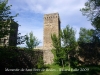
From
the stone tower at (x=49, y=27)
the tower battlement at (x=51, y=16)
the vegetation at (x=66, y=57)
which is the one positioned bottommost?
the vegetation at (x=66, y=57)

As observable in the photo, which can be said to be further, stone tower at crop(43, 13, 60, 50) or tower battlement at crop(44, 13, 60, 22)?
tower battlement at crop(44, 13, 60, 22)

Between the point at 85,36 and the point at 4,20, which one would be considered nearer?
the point at 4,20

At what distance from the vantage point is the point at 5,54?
743 cm

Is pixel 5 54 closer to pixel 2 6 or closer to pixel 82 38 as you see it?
pixel 2 6

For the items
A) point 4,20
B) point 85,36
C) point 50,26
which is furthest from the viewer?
point 50,26

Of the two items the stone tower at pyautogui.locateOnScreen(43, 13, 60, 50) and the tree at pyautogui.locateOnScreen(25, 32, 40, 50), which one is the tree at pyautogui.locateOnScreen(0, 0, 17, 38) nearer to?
the tree at pyautogui.locateOnScreen(25, 32, 40, 50)

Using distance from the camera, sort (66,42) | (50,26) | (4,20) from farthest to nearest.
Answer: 1. (50,26)
2. (66,42)
3. (4,20)

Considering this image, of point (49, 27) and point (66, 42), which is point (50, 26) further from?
point (66, 42)

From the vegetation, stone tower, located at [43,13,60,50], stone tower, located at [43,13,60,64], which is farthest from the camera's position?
stone tower, located at [43,13,60,50]

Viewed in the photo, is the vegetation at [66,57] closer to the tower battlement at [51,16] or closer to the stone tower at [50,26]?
the stone tower at [50,26]

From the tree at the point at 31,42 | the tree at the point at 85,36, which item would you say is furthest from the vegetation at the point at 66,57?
the tree at the point at 85,36

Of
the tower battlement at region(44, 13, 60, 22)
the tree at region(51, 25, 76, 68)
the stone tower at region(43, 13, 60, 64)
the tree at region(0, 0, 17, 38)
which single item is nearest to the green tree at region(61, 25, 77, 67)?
the tree at region(51, 25, 76, 68)

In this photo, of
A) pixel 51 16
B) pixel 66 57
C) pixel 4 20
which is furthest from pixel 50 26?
pixel 4 20

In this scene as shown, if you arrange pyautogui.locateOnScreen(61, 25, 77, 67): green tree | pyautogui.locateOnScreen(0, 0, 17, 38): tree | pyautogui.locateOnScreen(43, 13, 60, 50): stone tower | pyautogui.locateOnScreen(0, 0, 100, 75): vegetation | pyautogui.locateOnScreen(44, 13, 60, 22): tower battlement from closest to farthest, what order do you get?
1. pyautogui.locateOnScreen(0, 0, 17, 38): tree
2. pyautogui.locateOnScreen(0, 0, 100, 75): vegetation
3. pyautogui.locateOnScreen(61, 25, 77, 67): green tree
4. pyautogui.locateOnScreen(43, 13, 60, 50): stone tower
5. pyautogui.locateOnScreen(44, 13, 60, 22): tower battlement
